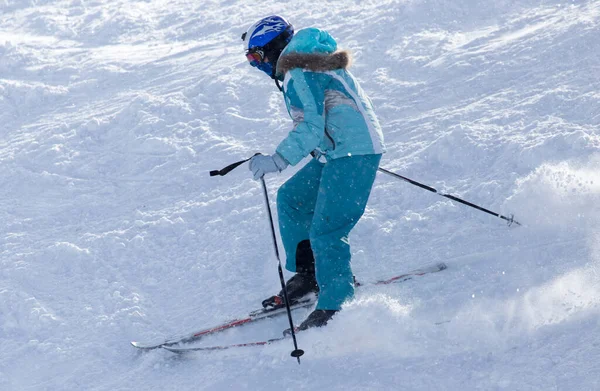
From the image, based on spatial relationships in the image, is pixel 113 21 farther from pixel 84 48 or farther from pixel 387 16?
pixel 387 16

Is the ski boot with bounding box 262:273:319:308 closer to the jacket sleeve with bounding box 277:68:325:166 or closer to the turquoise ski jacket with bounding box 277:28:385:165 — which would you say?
the turquoise ski jacket with bounding box 277:28:385:165

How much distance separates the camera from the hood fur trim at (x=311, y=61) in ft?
14.1

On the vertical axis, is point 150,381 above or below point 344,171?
below

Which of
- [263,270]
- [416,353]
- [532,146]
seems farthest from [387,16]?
[416,353]

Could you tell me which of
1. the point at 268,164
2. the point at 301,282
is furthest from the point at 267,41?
the point at 301,282

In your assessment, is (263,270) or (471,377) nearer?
(471,377)

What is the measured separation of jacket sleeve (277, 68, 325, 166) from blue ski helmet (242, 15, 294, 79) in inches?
15.6

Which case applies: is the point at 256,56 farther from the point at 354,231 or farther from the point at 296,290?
the point at 354,231

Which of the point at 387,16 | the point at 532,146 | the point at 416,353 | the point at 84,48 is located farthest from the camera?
the point at 84,48

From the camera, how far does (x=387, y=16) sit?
10438 mm

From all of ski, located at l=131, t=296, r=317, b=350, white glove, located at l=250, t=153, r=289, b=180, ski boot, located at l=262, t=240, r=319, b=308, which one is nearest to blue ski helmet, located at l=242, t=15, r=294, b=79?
white glove, located at l=250, t=153, r=289, b=180

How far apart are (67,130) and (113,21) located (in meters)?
4.24

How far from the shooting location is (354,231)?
5.95 meters

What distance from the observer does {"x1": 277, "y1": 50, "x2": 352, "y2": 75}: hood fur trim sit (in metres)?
4.29
